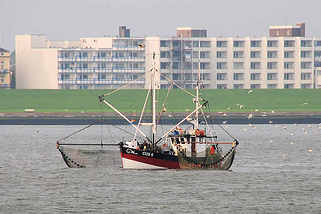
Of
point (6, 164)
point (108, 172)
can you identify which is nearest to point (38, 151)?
point (6, 164)

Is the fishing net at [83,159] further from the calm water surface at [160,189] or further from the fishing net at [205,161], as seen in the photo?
the fishing net at [205,161]

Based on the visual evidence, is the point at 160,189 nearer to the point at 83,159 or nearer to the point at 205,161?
the point at 205,161

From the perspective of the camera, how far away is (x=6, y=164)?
146 meters

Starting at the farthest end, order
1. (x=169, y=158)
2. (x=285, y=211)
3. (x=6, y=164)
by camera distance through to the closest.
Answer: (x=6, y=164)
(x=169, y=158)
(x=285, y=211)

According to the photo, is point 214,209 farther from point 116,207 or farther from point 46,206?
point 46,206

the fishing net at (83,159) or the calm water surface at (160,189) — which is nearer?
the calm water surface at (160,189)

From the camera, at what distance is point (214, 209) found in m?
92.9

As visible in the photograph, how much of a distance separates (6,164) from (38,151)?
35004mm

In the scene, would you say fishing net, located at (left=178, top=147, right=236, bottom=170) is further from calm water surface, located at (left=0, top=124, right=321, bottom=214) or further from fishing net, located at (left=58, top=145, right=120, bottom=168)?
fishing net, located at (left=58, top=145, right=120, bottom=168)

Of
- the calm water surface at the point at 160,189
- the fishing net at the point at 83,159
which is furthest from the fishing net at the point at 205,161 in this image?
the fishing net at the point at 83,159

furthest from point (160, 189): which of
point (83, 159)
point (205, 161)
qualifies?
point (83, 159)

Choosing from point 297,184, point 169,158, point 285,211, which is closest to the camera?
point 285,211

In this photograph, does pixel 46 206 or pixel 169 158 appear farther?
pixel 169 158

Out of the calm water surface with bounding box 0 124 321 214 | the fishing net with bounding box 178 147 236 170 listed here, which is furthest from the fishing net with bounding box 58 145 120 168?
the fishing net with bounding box 178 147 236 170
